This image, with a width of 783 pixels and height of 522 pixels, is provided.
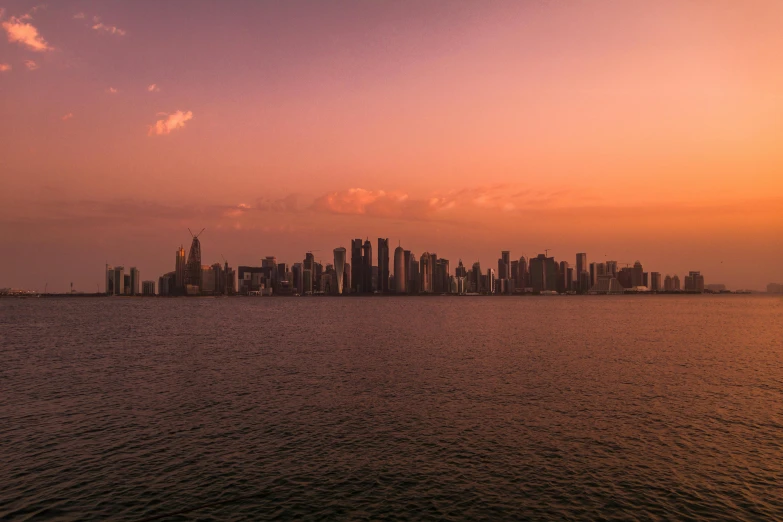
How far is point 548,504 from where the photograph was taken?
3256 centimetres

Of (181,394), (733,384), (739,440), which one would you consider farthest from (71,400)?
(733,384)

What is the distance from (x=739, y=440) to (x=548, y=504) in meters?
25.6

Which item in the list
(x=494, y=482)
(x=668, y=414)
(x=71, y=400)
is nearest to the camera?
(x=494, y=482)

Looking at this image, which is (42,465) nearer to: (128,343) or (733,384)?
(733,384)

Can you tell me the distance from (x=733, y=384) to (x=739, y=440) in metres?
30.1

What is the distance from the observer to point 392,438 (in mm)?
45688

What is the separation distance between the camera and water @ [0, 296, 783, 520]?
1289 inches

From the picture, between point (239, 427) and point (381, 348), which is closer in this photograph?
point (239, 427)

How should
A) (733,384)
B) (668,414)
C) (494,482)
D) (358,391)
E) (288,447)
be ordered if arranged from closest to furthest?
(494,482) → (288,447) → (668,414) → (358,391) → (733,384)

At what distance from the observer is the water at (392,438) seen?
107 ft

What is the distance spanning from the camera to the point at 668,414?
53.7 metres

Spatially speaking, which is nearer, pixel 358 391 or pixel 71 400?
pixel 71 400

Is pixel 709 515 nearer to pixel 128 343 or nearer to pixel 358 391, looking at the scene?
pixel 358 391

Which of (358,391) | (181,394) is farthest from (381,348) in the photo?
(181,394)
